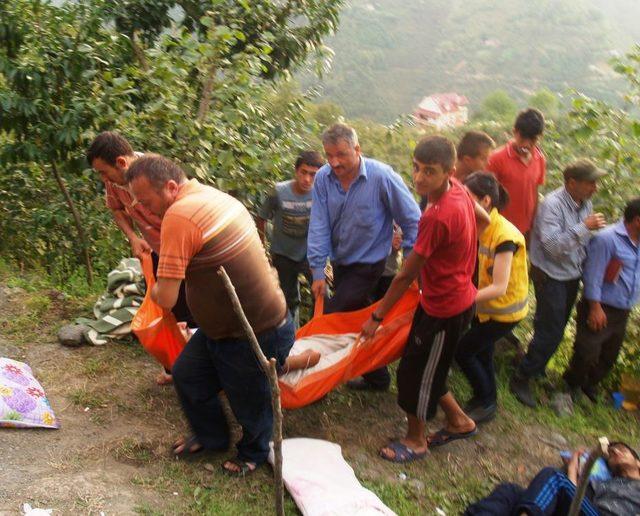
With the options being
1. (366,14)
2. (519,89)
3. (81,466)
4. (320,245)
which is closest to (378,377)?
(320,245)

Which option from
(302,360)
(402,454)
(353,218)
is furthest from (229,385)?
(353,218)

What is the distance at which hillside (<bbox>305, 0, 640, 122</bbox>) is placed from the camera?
42031 mm

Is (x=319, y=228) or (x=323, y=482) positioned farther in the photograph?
(x=319, y=228)

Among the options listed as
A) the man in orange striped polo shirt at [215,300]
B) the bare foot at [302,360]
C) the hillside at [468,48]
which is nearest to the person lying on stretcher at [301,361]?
the bare foot at [302,360]

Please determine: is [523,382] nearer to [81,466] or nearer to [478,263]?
[478,263]

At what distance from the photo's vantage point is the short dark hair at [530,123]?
152 inches

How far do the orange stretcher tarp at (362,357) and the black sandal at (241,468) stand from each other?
1.15 feet

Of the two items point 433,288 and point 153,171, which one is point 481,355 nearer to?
point 433,288

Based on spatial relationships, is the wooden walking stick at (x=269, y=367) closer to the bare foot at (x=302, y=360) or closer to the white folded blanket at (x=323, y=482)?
the white folded blanket at (x=323, y=482)

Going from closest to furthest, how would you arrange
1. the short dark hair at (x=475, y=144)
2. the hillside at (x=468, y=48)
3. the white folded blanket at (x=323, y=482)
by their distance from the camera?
1. the white folded blanket at (x=323, y=482)
2. the short dark hair at (x=475, y=144)
3. the hillside at (x=468, y=48)

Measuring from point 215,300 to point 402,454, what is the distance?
4.65ft

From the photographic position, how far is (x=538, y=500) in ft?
9.04

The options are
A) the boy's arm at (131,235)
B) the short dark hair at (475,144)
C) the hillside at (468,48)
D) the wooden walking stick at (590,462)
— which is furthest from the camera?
the hillside at (468,48)

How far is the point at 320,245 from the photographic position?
3.55m
